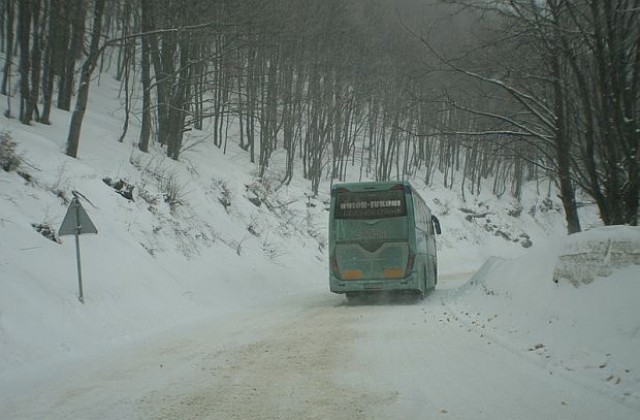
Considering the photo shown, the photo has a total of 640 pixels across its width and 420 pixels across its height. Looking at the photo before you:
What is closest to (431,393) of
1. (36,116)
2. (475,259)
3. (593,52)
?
(593,52)

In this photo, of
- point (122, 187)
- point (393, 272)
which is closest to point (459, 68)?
point (393, 272)

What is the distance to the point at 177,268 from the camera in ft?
56.1

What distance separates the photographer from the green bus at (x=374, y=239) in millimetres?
16219

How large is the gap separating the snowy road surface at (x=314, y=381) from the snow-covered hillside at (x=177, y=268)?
552mm

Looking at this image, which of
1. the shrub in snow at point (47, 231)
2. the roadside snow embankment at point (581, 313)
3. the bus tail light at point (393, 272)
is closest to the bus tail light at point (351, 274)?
the bus tail light at point (393, 272)

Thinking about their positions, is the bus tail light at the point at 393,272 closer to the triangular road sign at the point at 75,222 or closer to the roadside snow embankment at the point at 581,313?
the roadside snow embankment at the point at 581,313

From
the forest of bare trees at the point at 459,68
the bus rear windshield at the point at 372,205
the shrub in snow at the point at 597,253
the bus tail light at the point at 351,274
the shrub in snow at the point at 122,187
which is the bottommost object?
the bus tail light at the point at 351,274

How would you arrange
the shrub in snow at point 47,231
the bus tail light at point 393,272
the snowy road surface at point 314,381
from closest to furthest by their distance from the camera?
1. the snowy road surface at point 314,381
2. the shrub in snow at point 47,231
3. the bus tail light at point 393,272

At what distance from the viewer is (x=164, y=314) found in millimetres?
13711

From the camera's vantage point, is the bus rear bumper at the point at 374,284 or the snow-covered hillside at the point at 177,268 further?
the bus rear bumper at the point at 374,284

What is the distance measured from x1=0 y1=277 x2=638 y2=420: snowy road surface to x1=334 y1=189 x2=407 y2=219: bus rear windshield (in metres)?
5.78

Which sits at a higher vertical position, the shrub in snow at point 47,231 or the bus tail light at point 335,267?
the shrub in snow at point 47,231

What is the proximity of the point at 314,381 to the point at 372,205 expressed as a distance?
10.0 meters

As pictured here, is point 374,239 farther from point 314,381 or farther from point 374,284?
point 314,381
